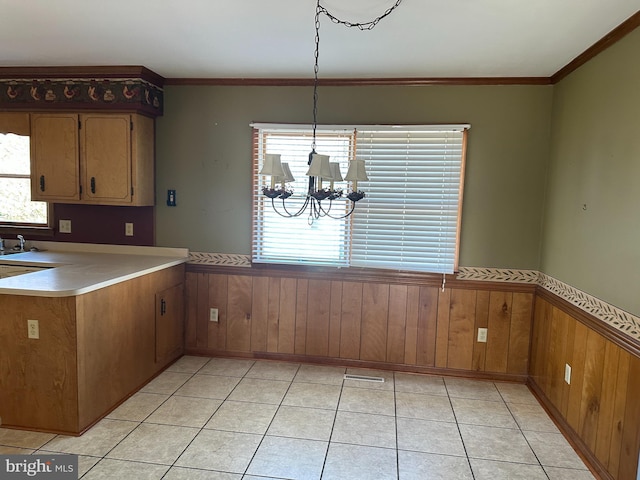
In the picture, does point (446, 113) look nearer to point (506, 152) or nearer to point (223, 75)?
point (506, 152)

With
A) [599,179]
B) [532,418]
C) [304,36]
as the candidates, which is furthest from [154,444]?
[599,179]

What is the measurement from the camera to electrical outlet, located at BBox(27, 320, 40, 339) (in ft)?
7.87

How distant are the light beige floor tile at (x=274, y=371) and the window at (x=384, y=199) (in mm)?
890

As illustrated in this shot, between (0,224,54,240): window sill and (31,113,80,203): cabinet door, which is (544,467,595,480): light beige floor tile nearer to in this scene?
(31,113,80,203): cabinet door

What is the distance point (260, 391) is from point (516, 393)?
1.94 meters

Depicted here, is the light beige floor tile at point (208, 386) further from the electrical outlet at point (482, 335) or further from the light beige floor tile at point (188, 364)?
the electrical outlet at point (482, 335)

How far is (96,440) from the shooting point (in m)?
2.41

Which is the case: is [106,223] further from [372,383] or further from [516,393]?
[516,393]

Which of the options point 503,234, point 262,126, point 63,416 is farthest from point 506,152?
point 63,416

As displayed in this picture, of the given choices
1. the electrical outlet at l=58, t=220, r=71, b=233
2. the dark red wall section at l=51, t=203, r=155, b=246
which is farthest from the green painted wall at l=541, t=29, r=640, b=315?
the electrical outlet at l=58, t=220, r=71, b=233

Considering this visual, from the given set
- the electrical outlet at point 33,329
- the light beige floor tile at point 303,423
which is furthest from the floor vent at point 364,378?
the electrical outlet at point 33,329

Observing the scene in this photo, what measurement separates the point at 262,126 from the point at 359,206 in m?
1.04

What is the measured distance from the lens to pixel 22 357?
8.03ft

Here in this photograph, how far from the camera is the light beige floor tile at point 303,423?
8.34 feet
